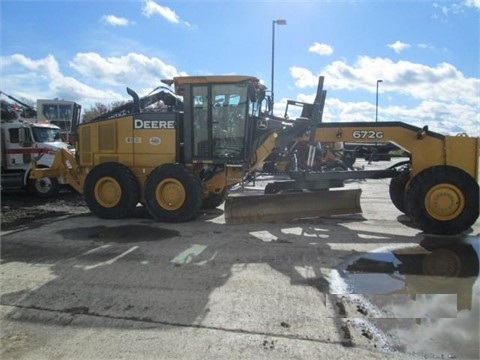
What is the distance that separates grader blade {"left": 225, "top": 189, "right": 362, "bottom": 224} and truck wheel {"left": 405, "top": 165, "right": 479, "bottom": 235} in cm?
187

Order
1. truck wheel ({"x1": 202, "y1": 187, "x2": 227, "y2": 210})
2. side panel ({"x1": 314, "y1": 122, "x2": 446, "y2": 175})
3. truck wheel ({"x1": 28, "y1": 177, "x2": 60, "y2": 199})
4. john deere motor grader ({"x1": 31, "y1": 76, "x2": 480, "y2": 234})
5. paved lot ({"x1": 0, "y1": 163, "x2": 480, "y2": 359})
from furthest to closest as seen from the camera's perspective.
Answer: truck wheel ({"x1": 28, "y1": 177, "x2": 60, "y2": 199}) < truck wheel ({"x1": 202, "y1": 187, "x2": 227, "y2": 210}) < side panel ({"x1": 314, "y1": 122, "x2": 446, "y2": 175}) < john deere motor grader ({"x1": 31, "y1": 76, "x2": 480, "y2": 234}) < paved lot ({"x1": 0, "y1": 163, "x2": 480, "y2": 359})

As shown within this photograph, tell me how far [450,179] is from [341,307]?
4720 mm

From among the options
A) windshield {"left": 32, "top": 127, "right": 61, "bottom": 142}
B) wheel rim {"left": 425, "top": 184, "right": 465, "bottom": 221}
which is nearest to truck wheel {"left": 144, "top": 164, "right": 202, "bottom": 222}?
wheel rim {"left": 425, "top": 184, "right": 465, "bottom": 221}

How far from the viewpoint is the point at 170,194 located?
10.0 meters

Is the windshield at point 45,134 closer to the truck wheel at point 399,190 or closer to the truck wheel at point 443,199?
the truck wheel at point 399,190

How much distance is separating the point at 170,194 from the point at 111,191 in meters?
1.59

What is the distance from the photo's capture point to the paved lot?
13.8ft

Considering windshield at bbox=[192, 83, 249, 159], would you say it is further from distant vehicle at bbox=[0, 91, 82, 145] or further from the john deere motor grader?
distant vehicle at bbox=[0, 91, 82, 145]

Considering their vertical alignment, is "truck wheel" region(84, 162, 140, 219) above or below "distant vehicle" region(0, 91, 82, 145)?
below

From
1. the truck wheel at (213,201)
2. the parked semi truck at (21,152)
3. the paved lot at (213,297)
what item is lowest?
the paved lot at (213,297)

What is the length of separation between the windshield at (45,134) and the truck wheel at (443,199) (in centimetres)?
1272

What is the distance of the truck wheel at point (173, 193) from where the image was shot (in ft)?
32.3

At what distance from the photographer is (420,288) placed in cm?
568

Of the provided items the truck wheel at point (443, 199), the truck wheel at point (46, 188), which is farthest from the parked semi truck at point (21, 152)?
the truck wheel at point (443, 199)
